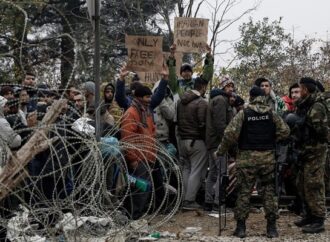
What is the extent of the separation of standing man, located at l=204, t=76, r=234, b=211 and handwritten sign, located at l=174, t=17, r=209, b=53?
2.39 ft

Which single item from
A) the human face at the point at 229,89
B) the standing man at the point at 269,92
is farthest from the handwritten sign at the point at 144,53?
the standing man at the point at 269,92

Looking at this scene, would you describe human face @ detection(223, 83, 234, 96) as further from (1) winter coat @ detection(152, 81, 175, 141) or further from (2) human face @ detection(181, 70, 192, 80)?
(1) winter coat @ detection(152, 81, 175, 141)

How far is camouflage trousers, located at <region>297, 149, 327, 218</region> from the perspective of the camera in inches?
287

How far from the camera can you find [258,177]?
23.0 ft

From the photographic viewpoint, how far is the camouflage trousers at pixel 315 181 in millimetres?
7277

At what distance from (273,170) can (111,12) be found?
528 inches

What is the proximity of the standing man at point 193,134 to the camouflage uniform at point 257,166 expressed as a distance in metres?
1.53

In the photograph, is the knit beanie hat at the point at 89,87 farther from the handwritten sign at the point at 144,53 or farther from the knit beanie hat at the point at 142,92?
the handwritten sign at the point at 144,53

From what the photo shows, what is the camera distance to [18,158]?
4.85 m

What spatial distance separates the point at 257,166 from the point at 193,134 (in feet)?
5.66

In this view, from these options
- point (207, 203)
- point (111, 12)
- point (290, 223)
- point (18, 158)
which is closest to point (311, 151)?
point (290, 223)

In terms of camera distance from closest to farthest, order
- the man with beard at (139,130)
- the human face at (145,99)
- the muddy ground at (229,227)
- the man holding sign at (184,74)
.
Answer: the muddy ground at (229,227), the man with beard at (139,130), the human face at (145,99), the man holding sign at (184,74)

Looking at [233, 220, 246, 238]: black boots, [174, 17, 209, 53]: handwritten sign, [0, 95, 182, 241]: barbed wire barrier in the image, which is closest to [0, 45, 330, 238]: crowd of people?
[233, 220, 246, 238]: black boots

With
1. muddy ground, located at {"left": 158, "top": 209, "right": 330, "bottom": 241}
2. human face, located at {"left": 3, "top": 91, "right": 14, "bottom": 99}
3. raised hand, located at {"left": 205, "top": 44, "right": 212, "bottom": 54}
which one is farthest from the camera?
raised hand, located at {"left": 205, "top": 44, "right": 212, "bottom": 54}
